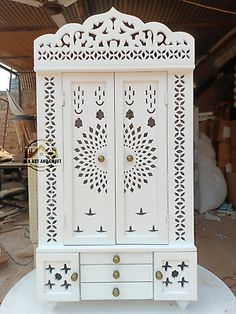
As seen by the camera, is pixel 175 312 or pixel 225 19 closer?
pixel 175 312

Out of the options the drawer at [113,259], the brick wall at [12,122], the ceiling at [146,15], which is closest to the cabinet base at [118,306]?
the drawer at [113,259]

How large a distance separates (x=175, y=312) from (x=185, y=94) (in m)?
0.85

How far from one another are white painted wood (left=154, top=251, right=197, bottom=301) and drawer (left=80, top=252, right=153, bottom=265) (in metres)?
0.04

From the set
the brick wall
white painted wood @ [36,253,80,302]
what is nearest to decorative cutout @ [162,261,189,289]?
white painted wood @ [36,253,80,302]

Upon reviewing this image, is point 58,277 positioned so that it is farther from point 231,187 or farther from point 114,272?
point 231,187

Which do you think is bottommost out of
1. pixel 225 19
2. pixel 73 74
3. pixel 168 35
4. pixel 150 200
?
pixel 150 200

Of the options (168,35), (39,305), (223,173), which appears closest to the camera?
(168,35)

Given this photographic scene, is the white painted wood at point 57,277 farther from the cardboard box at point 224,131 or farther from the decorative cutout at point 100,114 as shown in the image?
the cardboard box at point 224,131

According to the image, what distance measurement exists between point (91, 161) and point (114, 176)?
0.11m

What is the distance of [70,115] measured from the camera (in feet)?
3.99

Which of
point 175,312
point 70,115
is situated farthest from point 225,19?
point 175,312

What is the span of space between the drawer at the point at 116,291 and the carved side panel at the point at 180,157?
0.22m

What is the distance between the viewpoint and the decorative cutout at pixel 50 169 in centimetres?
121

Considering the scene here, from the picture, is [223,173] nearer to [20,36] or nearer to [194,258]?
[20,36]
